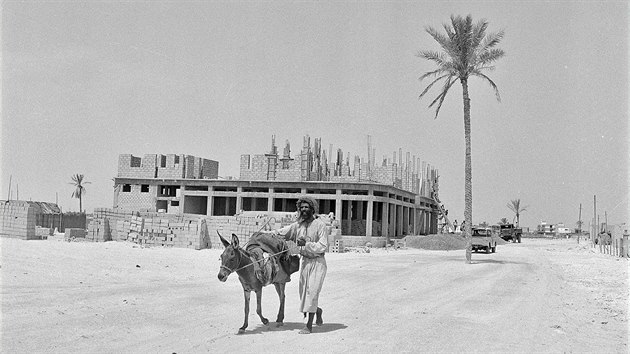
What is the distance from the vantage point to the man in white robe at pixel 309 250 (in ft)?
25.9

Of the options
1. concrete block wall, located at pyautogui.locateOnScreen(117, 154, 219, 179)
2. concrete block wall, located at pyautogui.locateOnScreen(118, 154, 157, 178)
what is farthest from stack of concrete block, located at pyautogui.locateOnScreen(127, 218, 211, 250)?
concrete block wall, located at pyautogui.locateOnScreen(118, 154, 157, 178)

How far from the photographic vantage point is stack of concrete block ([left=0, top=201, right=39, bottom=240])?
2411 cm

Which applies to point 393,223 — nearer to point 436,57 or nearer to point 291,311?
point 436,57

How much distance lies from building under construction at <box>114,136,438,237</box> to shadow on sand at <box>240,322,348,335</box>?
2728 centimetres

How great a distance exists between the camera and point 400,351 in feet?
23.5

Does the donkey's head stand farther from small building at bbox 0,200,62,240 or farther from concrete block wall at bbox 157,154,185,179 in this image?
concrete block wall at bbox 157,154,185,179

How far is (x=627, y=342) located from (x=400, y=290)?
19.7 feet

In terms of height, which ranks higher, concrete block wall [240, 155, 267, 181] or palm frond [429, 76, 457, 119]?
palm frond [429, 76, 457, 119]

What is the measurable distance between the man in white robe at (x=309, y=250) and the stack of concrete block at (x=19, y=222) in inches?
758

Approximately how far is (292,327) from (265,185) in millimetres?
31061

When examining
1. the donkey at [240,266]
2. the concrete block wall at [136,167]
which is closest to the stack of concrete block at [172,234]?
the concrete block wall at [136,167]

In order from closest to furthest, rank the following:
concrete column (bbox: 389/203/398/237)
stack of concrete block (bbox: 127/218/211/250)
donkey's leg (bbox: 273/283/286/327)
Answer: donkey's leg (bbox: 273/283/286/327) → stack of concrete block (bbox: 127/218/211/250) → concrete column (bbox: 389/203/398/237)

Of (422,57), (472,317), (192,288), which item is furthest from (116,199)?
(472,317)

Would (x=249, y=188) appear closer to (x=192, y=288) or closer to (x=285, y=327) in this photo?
(x=192, y=288)
